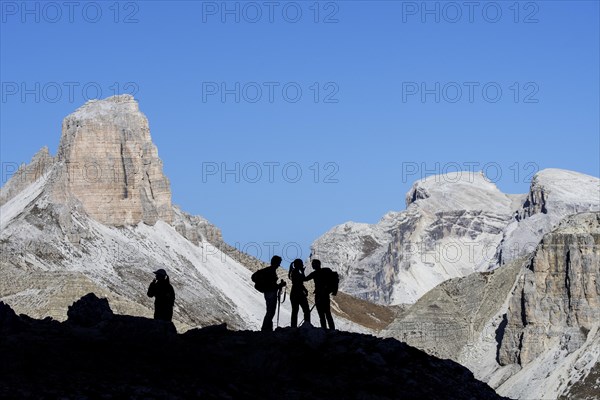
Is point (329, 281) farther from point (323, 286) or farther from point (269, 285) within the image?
point (269, 285)

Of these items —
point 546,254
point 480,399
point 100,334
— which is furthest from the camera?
point 546,254

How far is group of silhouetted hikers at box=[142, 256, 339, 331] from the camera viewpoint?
3962 centimetres

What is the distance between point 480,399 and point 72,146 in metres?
164

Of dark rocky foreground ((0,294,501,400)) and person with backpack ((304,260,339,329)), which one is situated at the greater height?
person with backpack ((304,260,339,329))

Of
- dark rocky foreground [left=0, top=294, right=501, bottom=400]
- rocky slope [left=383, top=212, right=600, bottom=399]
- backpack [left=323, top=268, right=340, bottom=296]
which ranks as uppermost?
backpack [left=323, top=268, right=340, bottom=296]

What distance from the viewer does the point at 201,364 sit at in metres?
33.2

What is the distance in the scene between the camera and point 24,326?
112 ft

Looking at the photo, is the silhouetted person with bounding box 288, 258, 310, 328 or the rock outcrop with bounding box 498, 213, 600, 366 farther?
the rock outcrop with bounding box 498, 213, 600, 366

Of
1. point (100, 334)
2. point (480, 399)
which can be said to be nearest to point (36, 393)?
point (100, 334)

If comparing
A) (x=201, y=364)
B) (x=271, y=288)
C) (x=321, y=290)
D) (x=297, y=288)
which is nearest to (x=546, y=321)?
(x=321, y=290)

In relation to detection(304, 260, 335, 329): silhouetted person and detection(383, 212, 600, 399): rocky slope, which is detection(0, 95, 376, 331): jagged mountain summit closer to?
detection(383, 212, 600, 399): rocky slope

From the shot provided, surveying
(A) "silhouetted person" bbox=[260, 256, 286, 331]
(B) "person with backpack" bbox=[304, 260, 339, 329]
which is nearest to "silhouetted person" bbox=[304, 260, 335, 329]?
(B) "person with backpack" bbox=[304, 260, 339, 329]

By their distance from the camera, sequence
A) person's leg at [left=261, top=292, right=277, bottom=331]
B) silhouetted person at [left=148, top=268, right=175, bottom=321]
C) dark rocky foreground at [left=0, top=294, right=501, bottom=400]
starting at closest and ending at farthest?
1. dark rocky foreground at [left=0, top=294, right=501, bottom=400]
2. silhouetted person at [left=148, top=268, right=175, bottom=321]
3. person's leg at [left=261, top=292, right=277, bottom=331]

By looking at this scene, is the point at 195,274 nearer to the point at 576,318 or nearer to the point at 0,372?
the point at 576,318
